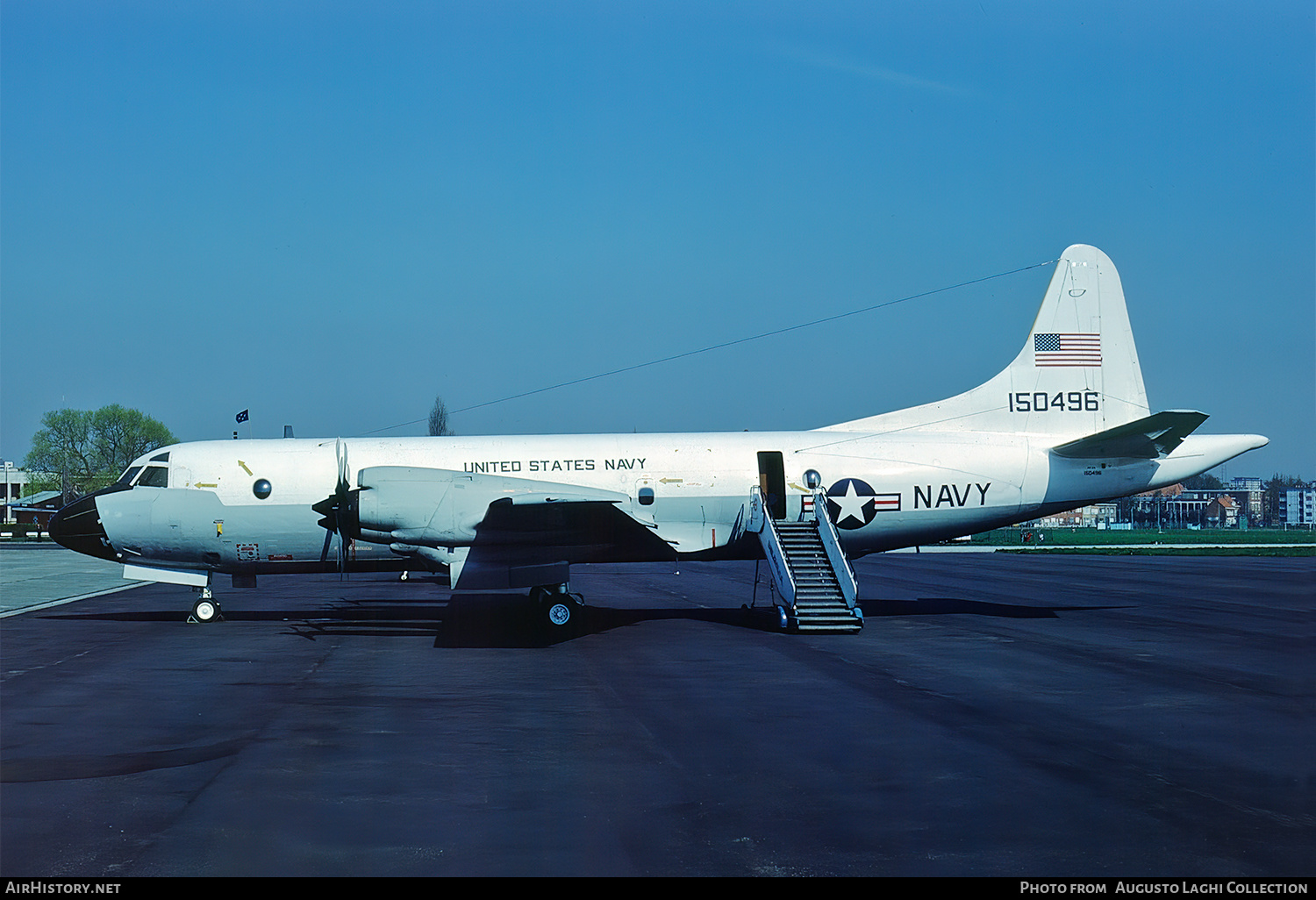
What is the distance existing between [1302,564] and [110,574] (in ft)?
155

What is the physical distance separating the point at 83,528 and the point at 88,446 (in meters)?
96.0

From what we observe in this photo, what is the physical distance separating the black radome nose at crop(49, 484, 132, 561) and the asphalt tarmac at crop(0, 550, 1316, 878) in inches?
68.7

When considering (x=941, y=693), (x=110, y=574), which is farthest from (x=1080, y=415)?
(x=110, y=574)

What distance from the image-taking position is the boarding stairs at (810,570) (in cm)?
2089

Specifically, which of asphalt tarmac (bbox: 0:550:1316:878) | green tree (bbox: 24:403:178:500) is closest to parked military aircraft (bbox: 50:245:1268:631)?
asphalt tarmac (bbox: 0:550:1316:878)

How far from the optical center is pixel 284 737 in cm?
1113

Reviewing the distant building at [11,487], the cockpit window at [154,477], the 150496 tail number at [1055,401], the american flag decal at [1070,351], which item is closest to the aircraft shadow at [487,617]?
the cockpit window at [154,477]

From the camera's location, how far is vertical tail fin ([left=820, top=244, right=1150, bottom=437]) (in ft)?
81.0

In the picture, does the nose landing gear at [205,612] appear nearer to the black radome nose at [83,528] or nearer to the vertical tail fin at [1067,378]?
the black radome nose at [83,528]

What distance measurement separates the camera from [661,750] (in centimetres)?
1057

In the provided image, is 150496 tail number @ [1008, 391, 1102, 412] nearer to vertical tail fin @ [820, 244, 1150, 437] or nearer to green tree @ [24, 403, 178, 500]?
vertical tail fin @ [820, 244, 1150, 437]

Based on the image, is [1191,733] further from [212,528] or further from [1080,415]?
[212,528]

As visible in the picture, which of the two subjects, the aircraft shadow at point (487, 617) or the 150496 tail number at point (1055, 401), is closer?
the aircraft shadow at point (487, 617)

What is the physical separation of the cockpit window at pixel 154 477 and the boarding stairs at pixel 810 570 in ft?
40.0
